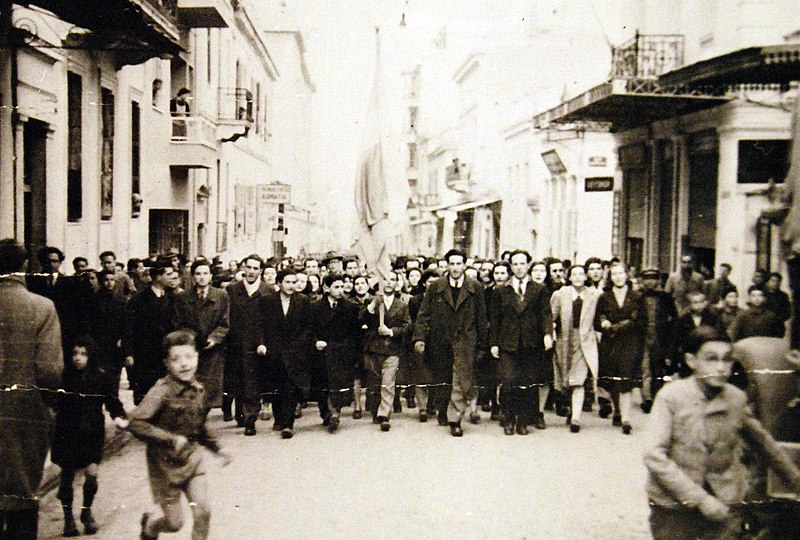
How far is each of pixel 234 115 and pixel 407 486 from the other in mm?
18927

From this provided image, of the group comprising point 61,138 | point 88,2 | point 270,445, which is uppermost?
point 88,2

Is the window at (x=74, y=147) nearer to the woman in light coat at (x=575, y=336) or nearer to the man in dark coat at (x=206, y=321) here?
the man in dark coat at (x=206, y=321)

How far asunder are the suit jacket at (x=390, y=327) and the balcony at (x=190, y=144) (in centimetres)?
1021

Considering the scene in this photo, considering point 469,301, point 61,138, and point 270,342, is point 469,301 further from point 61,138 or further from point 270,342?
point 61,138

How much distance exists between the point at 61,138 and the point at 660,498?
33.5 ft

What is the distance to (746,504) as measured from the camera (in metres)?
5.58

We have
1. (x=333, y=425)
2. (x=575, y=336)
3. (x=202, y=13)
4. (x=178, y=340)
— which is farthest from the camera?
(x=202, y=13)

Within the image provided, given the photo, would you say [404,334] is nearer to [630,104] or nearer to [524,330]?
[524,330]

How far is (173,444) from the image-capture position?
5.43m

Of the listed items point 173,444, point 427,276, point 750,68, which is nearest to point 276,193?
point 427,276

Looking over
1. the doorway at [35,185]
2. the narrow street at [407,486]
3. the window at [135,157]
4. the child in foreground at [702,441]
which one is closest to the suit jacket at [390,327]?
the narrow street at [407,486]

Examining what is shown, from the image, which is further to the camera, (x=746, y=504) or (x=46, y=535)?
(x=46, y=535)

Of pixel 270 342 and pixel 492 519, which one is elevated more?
pixel 270 342

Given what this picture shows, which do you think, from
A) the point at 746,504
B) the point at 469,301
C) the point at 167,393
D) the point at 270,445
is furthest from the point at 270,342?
the point at 746,504
